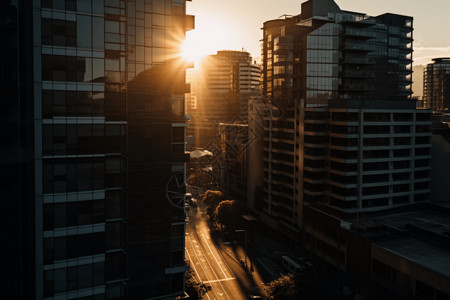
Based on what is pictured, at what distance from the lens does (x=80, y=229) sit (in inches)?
1537

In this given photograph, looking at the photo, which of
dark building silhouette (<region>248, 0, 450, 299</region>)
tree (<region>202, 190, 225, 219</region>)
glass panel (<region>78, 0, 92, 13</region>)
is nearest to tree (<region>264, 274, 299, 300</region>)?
dark building silhouette (<region>248, 0, 450, 299</region>)

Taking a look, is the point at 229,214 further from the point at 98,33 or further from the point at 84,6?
the point at 84,6

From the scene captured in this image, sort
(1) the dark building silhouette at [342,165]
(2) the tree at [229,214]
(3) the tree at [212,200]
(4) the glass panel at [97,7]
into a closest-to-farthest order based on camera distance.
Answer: (4) the glass panel at [97,7] < (1) the dark building silhouette at [342,165] < (2) the tree at [229,214] < (3) the tree at [212,200]

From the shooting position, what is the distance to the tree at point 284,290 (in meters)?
54.3

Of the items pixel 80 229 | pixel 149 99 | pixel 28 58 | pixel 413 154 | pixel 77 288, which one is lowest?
pixel 77 288

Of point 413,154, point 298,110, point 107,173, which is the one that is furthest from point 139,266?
point 413,154

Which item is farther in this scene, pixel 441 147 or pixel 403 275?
pixel 441 147

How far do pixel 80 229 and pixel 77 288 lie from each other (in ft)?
19.1

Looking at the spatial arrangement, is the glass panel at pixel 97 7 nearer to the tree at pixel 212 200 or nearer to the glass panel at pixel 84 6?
the glass panel at pixel 84 6

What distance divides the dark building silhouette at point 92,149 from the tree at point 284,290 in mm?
17408

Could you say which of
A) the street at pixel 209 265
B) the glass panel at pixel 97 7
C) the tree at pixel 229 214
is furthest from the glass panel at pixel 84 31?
the tree at pixel 229 214

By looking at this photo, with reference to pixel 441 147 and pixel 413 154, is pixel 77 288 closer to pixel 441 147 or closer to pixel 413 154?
pixel 413 154

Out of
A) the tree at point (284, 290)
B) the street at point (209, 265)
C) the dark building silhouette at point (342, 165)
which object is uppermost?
the dark building silhouette at point (342, 165)

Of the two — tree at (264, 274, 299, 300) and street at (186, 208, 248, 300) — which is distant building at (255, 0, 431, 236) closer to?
street at (186, 208, 248, 300)
